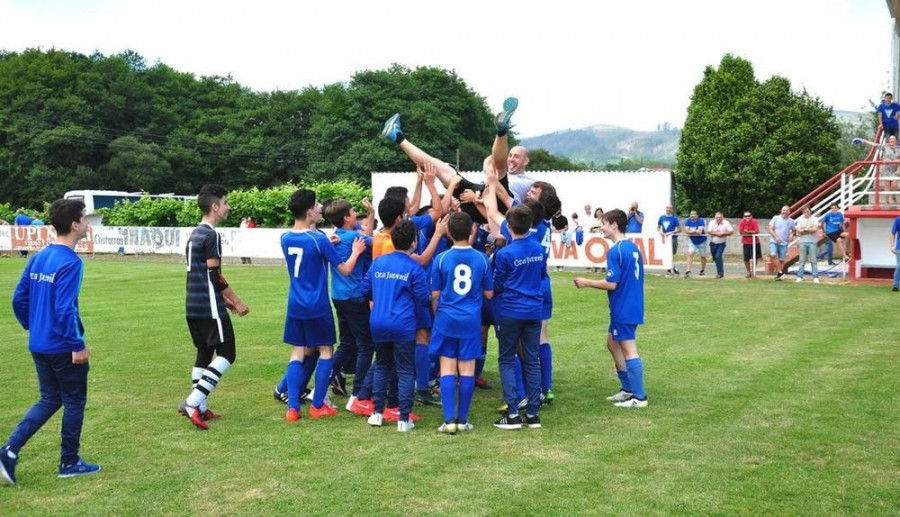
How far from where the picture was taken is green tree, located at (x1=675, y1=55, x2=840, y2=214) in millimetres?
39406

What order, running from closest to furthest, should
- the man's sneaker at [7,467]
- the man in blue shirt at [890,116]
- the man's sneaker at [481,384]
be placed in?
the man's sneaker at [7,467] < the man's sneaker at [481,384] < the man in blue shirt at [890,116]

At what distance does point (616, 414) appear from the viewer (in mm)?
8227

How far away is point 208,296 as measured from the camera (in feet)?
26.1

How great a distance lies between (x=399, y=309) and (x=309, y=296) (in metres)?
0.97

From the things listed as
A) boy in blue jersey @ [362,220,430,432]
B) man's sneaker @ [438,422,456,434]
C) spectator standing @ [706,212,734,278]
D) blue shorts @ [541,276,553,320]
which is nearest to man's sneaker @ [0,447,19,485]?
boy in blue jersey @ [362,220,430,432]

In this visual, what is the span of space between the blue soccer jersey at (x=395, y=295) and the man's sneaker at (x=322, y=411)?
1024 mm

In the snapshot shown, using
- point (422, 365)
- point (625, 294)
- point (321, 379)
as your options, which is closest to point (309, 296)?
point (321, 379)

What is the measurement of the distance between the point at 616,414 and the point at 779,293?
12.7m

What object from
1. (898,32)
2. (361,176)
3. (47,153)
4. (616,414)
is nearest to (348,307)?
(616,414)

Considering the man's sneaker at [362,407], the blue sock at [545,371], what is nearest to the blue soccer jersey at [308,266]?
the man's sneaker at [362,407]

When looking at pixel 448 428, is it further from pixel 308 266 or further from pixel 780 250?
pixel 780 250

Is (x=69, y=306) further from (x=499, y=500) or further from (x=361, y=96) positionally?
(x=361, y=96)

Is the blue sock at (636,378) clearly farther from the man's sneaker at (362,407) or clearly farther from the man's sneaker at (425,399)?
the man's sneaker at (362,407)

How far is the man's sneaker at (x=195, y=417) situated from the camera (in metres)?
7.67
